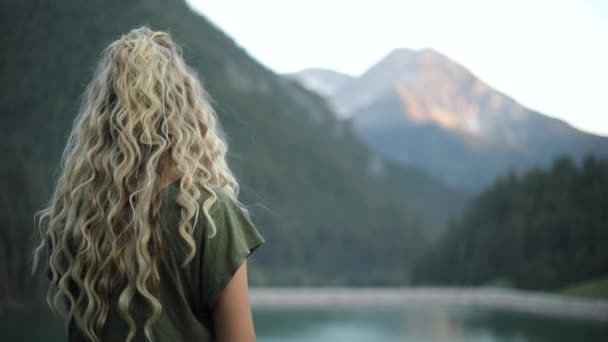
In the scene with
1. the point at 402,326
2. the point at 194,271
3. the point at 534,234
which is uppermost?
the point at 194,271

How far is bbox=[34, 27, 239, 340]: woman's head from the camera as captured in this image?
1.20 meters

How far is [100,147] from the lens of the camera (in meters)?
1.30

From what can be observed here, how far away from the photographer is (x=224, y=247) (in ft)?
3.75

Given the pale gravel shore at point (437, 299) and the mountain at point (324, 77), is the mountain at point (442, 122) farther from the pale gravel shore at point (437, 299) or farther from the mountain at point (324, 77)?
the pale gravel shore at point (437, 299)

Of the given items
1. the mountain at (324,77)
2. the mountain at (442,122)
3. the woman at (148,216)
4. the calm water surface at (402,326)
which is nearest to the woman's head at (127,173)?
the woman at (148,216)

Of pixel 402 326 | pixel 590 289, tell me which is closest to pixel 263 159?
pixel 590 289

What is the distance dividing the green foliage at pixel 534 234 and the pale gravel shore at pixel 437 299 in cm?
128

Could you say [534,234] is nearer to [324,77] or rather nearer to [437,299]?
[437,299]

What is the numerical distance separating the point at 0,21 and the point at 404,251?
160 feet

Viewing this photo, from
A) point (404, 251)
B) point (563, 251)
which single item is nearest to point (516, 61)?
point (563, 251)

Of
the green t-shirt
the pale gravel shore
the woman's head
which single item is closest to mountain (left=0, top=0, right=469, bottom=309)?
the pale gravel shore

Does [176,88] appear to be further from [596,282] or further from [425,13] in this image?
[596,282]

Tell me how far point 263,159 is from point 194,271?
201 ft

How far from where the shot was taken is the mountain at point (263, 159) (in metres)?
22.2
